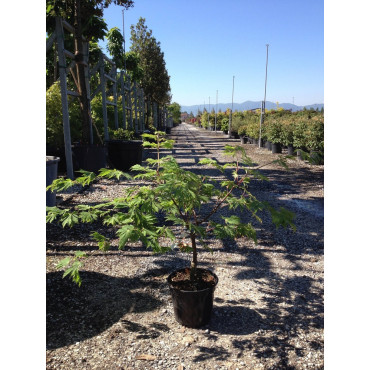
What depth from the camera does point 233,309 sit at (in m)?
2.57

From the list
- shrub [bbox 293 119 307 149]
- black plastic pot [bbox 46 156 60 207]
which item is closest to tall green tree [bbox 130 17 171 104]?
shrub [bbox 293 119 307 149]

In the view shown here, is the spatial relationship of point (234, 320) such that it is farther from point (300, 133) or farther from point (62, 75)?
point (300, 133)

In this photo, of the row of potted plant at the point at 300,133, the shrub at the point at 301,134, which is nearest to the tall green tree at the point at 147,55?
the row of potted plant at the point at 300,133

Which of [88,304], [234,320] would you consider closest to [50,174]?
[88,304]

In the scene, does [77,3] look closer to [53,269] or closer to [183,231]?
[183,231]

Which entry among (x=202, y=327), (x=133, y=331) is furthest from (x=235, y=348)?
(x=133, y=331)

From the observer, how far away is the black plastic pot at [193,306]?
7.52 ft

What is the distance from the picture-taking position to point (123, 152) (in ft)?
28.4

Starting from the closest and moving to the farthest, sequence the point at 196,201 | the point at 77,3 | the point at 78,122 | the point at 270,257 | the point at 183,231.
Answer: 1. the point at 196,201
2. the point at 270,257
3. the point at 183,231
4. the point at 77,3
5. the point at 78,122

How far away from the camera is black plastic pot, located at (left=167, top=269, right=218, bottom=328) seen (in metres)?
2.29

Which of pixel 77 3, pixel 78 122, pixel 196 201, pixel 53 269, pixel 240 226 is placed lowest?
pixel 53 269

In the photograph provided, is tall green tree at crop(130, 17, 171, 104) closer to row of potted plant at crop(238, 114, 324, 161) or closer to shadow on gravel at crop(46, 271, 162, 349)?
row of potted plant at crop(238, 114, 324, 161)

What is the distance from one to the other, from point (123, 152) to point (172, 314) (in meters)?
6.66

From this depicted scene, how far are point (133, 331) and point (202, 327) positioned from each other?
53 cm
